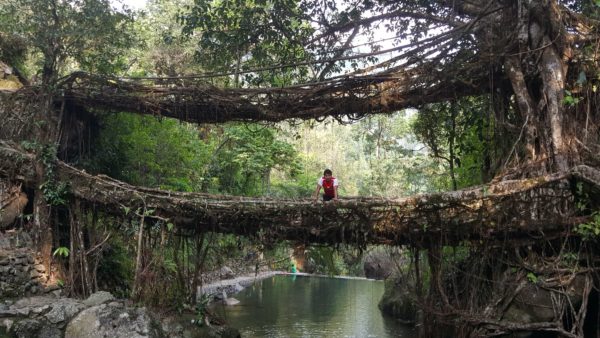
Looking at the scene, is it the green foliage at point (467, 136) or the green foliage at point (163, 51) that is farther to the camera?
the green foliage at point (163, 51)

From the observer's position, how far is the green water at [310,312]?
11.2m

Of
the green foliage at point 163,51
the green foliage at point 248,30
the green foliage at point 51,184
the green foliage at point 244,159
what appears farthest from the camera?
the green foliage at point 163,51

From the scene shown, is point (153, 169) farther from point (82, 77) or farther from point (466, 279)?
point (466, 279)

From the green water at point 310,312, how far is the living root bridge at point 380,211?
3.14m

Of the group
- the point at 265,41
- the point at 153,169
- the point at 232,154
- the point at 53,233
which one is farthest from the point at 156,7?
the point at 53,233

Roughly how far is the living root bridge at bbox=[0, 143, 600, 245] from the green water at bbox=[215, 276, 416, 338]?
314 centimetres

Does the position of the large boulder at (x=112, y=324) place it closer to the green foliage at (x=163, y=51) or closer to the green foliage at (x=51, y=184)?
the green foliage at (x=51, y=184)

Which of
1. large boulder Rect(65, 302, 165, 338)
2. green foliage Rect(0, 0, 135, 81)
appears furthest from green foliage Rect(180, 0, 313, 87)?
large boulder Rect(65, 302, 165, 338)

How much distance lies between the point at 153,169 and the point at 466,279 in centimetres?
813

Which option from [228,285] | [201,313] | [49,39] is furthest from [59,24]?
[228,285]

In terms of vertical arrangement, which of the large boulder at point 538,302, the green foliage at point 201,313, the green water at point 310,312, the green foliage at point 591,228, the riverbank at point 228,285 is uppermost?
the green foliage at point 591,228

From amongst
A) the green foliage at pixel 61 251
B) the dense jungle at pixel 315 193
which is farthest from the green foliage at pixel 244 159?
the green foliage at pixel 61 251

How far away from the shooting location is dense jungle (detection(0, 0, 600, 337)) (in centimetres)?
586

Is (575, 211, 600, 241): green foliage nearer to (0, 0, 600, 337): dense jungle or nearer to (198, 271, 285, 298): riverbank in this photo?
(0, 0, 600, 337): dense jungle
